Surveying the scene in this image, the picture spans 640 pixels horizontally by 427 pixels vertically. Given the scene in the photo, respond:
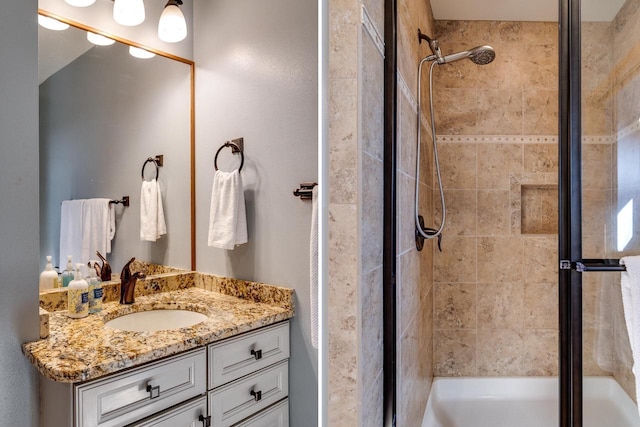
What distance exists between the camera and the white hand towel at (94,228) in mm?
680

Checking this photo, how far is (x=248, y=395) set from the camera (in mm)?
853

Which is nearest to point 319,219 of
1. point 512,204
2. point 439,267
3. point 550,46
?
point 439,267

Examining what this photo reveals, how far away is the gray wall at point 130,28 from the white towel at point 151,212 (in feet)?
0.88

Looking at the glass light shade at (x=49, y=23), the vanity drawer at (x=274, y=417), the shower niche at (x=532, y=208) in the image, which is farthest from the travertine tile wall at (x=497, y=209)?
the glass light shade at (x=49, y=23)

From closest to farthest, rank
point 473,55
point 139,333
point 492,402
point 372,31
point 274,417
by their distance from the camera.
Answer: point 139,333 < point 274,417 < point 372,31 < point 473,55 < point 492,402

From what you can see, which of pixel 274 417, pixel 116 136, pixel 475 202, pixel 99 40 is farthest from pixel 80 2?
pixel 475 202

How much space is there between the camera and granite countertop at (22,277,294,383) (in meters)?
0.60

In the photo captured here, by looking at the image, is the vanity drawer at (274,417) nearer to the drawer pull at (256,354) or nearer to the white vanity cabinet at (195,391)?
the white vanity cabinet at (195,391)

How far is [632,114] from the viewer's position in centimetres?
107

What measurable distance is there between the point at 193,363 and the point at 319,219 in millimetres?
439

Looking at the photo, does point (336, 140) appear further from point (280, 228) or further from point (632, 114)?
point (632, 114)

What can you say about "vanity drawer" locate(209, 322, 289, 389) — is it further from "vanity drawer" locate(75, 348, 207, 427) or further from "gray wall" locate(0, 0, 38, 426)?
"gray wall" locate(0, 0, 38, 426)

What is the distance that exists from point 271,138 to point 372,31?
43cm

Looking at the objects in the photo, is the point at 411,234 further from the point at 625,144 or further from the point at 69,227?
the point at 69,227
